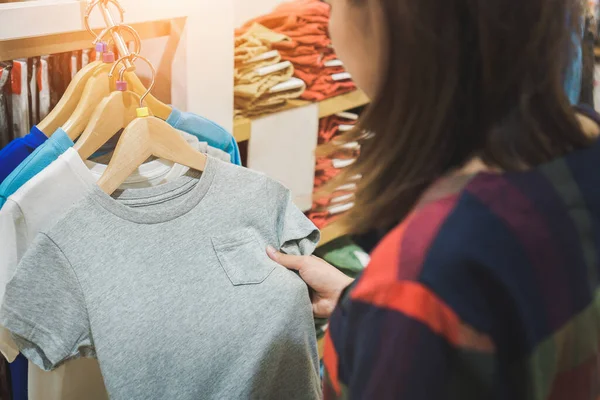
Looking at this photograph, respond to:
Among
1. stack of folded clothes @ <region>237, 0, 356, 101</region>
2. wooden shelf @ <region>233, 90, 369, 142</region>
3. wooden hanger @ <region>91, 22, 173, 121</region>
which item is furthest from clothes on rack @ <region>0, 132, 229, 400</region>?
stack of folded clothes @ <region>237, 0, 356, 101</region>

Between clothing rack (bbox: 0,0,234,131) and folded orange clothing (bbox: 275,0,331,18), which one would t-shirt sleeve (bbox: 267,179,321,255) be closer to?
clothing rack (bbox: 0,0,234,131)

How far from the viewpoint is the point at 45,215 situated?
2.62 ft

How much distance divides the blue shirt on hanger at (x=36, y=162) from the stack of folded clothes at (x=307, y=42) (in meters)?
0.70

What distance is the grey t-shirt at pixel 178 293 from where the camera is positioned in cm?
78

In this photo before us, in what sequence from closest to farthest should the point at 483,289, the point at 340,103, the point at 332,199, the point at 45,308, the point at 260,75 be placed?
the point at 483,289, the point at 45,308, the point at 332,199, the point at 260,75, the point at 340,103

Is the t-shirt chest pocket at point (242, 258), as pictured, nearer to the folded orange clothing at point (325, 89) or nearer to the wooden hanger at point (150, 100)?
the wooden hanger at point (150, 100)

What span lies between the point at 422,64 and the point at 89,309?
53 centimetres

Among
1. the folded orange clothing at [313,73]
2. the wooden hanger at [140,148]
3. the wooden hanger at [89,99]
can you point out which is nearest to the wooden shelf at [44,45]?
the wooden hanger at [89,99]

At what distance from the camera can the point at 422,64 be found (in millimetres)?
506

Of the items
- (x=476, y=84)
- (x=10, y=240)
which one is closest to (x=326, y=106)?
(x=10, y=240)

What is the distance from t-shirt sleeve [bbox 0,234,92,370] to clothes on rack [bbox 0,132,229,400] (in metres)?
0.04

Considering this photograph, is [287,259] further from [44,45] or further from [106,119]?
[44,45]

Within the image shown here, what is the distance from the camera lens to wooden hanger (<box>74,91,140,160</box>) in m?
0.83

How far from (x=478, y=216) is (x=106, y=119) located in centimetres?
56
